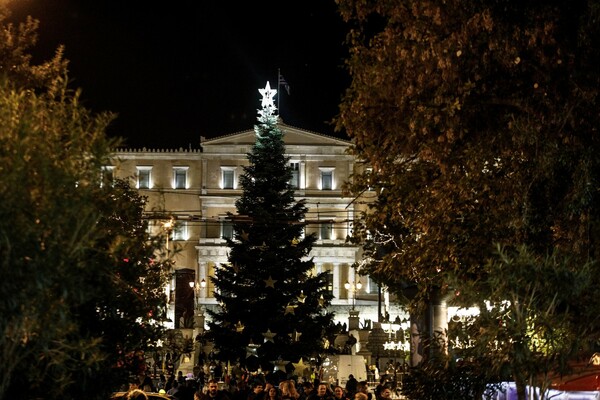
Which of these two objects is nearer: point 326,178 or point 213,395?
point 213,395

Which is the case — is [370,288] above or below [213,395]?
above

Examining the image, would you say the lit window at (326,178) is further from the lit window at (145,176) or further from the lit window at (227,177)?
the lit window at (145,176)

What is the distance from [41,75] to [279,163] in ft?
107

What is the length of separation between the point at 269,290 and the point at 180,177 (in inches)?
1501

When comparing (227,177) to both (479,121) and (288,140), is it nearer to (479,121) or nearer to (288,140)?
(288,140)

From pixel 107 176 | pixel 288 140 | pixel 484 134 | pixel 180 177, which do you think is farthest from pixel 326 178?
pixel 107 176

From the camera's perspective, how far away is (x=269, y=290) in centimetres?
4169

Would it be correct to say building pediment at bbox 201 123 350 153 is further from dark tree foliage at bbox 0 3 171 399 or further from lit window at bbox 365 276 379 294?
dark tree foliage at bbox 0 3 171 399

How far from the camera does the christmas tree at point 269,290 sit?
132 feet

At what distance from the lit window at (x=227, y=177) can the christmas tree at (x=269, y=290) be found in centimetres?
3302

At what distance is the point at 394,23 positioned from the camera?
1522cm

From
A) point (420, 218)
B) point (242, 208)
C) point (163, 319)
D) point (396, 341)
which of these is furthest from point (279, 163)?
point (163, 319)

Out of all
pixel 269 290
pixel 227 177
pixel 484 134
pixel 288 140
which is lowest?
pixel 269 290

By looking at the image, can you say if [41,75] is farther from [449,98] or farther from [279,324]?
[279,324]
